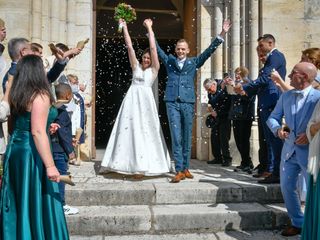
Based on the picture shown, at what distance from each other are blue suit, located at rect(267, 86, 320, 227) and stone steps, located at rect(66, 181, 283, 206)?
756mm

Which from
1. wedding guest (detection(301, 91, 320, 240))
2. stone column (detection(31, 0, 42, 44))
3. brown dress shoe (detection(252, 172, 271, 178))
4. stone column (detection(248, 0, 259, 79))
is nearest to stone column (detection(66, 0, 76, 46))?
stone column (detection(31, 0, 42, 44))

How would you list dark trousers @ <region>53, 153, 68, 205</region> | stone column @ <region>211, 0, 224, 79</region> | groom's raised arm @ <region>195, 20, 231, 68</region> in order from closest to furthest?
dark trousers @ <region>53, 153, 68, 205</region>
groom's raised arm @ <region>195, 20, 231, 68</region>
stone column @ <region>211, 0, 224, 79</region>

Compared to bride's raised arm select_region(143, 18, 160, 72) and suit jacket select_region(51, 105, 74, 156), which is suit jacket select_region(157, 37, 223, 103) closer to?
bride's raised arm select_region(143, 18, 160, 72)

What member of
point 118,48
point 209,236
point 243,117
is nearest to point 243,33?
point 243,117

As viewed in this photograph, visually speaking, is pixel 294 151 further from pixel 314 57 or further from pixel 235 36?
pixel 235 36

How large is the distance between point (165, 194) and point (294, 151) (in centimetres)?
163

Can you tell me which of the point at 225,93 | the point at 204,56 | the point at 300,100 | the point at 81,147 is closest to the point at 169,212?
the point at 300,100

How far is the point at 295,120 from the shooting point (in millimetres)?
4062

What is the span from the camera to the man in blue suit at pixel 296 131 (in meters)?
3.96

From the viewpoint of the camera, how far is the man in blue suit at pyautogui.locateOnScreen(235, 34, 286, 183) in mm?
5105

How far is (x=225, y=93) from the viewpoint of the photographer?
22.0ft

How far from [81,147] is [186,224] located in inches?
140

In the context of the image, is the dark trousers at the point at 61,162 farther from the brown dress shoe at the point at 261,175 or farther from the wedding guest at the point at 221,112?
the wedding guest at the point at 221,112

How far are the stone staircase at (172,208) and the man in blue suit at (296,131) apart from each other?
1.42ft
